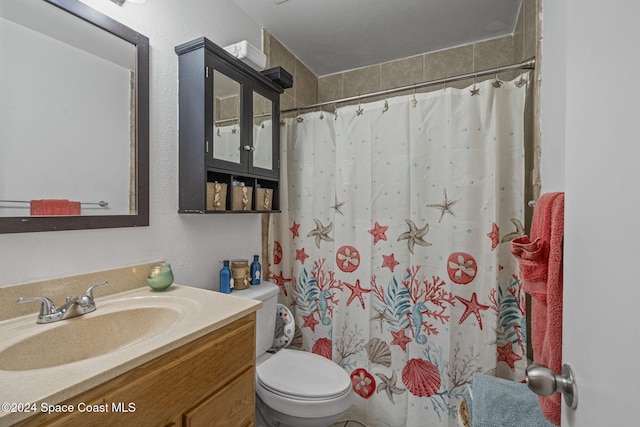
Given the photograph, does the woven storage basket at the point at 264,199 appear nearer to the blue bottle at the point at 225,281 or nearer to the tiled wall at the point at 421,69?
the blue bottle at the point at 225,281

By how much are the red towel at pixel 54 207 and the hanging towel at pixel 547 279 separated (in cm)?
141


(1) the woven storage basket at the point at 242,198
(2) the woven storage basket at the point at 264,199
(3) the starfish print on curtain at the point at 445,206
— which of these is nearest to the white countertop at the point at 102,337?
(1) the woven storage basket at the point at 242,198

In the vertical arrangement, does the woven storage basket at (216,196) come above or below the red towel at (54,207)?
above

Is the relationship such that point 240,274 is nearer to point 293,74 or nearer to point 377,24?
point 293,74

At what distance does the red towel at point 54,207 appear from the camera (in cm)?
94

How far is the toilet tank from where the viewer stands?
5.02ft

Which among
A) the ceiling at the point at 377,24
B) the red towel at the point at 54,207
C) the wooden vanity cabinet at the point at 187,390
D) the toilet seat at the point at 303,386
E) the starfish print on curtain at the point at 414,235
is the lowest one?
the toilet seat at the point at 303,386

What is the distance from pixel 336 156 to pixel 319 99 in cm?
106

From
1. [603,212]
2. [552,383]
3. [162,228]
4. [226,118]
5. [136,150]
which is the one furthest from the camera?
[226,118]

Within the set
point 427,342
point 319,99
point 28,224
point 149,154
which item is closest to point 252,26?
point 319,99

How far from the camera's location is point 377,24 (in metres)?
1.92

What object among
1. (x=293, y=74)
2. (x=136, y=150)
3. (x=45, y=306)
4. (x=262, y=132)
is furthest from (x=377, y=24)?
(x=45, y=306)

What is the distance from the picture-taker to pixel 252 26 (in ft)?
6.22

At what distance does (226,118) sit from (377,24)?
1228 millimetres
